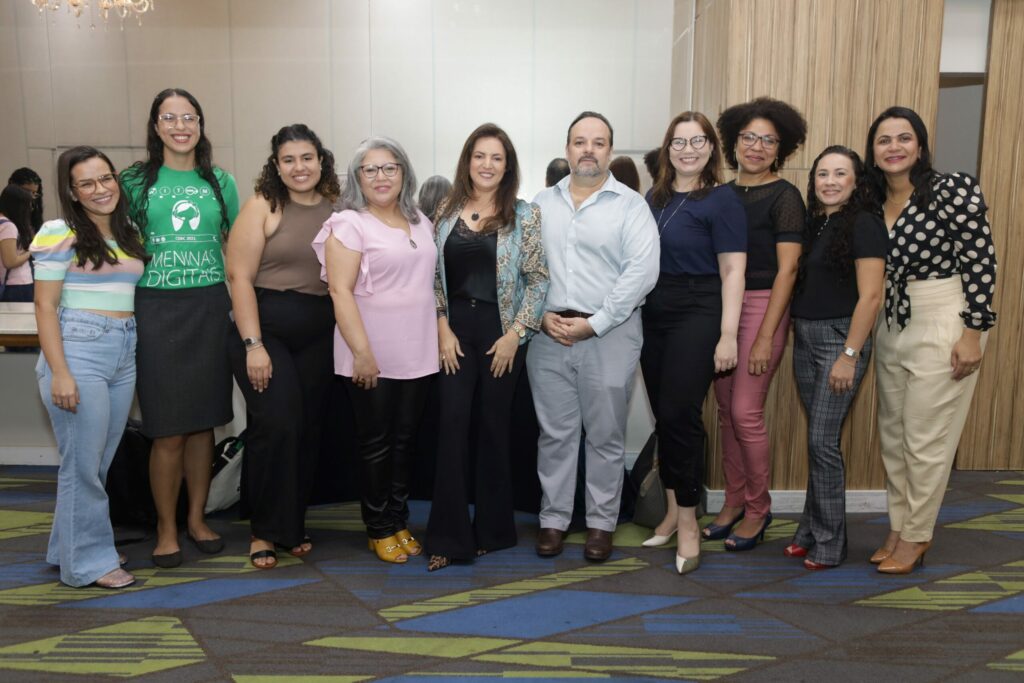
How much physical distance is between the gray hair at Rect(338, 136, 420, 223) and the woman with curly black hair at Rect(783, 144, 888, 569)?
59.3 inches

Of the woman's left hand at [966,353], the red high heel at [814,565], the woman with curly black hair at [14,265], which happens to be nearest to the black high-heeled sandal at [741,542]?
the red high heel at [814,565]

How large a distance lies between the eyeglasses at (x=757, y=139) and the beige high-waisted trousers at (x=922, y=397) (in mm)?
737

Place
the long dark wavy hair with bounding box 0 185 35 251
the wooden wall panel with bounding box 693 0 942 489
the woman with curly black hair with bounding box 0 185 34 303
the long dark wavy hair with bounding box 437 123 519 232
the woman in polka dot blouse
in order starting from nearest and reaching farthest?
the woman in polka dot blouse < the long dark wavy hair with bounding box 437 123 519 232 < the wooden wall panel with bounding box 693 0 942 489 < the woman with curly black hair with bounding box 0 185 34 303 < the long dark wavy hair with bounding box 0 185 35 251

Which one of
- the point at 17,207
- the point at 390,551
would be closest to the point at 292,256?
the point at 390,551

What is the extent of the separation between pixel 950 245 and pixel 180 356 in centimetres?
282

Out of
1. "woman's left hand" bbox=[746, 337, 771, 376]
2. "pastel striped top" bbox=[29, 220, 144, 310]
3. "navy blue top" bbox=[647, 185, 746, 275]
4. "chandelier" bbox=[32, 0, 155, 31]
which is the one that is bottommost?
"woman's left hand" bbox=[746, 337, 771, 376]

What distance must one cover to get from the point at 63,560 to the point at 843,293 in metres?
2.99

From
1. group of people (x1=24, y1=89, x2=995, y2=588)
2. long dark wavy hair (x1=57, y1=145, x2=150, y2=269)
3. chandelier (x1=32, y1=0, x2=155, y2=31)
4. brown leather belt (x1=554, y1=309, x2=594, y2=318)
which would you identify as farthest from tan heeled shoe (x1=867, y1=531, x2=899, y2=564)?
chandelier (x1=32, y1=0, x2=155, y2=31)

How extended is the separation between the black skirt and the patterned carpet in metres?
0.59

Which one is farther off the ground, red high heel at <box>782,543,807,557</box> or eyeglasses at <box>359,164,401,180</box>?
eyeglasses at <box>359,164,401,180</box>

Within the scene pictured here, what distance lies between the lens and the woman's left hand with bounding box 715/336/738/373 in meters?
3.00

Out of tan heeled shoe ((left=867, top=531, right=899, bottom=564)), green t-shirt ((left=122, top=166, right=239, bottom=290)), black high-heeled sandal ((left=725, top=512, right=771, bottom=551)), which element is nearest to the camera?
green t-shirt ((left=122, top=166, right=239, bottom=290))

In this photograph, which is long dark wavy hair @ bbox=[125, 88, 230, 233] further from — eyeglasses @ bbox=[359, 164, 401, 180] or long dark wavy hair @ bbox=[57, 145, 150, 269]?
eyeglasses @ bbox=[359, 164, 401, 180]

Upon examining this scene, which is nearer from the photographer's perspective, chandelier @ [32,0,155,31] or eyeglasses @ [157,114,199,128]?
eyeglasses @ [157,114,199,128]
